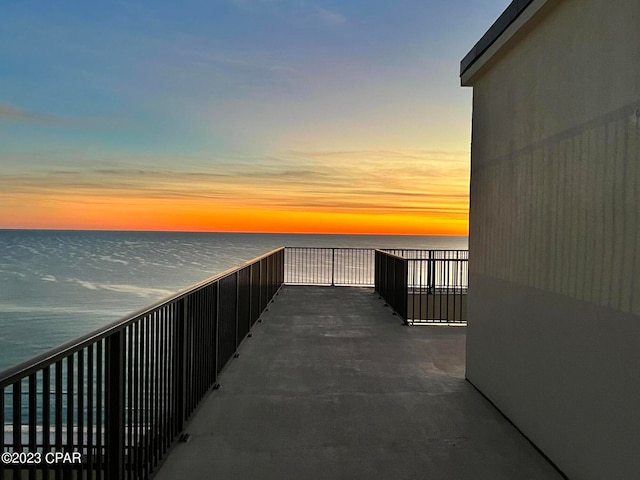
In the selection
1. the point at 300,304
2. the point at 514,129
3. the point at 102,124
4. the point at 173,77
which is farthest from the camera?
the point at 102,124

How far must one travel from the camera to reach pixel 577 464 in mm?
2580

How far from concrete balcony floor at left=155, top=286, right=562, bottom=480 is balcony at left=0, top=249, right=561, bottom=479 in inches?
0.5

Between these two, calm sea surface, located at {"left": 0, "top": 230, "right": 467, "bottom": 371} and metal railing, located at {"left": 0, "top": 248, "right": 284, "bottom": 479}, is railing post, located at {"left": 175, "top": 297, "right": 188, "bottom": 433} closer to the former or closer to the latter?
metal railing, located at {"left": 0, "top": 248, "right": 284, "bottom": 479}

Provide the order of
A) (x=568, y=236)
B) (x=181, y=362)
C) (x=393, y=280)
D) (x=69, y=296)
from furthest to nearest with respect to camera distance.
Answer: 1. (x=69, y=296)
2. (x=393, y=280)
3. (x=181, y=362)
4. (x=568, y=236)

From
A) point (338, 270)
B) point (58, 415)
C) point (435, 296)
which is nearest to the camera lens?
point (58, 415)

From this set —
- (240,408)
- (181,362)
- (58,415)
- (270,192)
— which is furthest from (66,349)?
(270,192)

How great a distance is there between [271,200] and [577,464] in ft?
126

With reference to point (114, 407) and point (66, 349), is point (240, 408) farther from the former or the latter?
point (66, 349)

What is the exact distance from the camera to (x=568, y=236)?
9.05 feet

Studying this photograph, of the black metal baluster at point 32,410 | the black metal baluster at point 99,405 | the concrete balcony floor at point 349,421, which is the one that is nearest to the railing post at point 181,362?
the concrete balcony floor at point 349,421

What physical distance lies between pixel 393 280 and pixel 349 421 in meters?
5.23

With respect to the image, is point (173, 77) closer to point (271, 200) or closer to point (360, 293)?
point (360, 293)

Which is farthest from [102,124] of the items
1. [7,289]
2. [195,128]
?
[7,289]

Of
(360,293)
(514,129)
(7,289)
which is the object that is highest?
(514,129)
